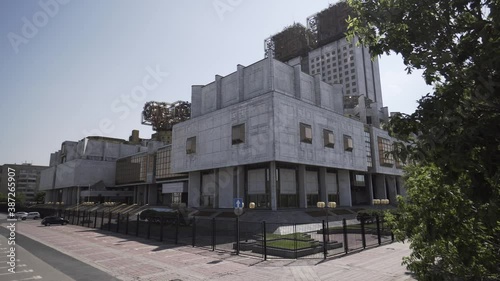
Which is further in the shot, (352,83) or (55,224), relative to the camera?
(352,83)

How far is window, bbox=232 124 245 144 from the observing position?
43.5 m

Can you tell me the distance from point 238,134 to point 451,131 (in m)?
40.3

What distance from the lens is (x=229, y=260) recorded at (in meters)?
15.4

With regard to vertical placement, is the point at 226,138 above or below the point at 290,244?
above

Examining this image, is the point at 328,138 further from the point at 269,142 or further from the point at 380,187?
the point at 380,187

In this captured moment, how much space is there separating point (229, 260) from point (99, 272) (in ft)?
20.2

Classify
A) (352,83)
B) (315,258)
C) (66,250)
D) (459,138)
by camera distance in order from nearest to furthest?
(459,138) → (315,258) → (66,250) → (352,83)

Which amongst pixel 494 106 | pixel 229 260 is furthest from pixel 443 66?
pixel 229 260

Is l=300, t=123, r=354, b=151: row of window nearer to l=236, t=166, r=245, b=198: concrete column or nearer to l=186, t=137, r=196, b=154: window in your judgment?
l=236, t=166, r=245, b=198: concrete column

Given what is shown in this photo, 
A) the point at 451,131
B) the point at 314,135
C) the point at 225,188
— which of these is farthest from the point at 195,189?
the point at 451,131

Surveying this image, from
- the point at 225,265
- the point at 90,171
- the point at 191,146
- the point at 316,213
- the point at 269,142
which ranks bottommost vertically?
the point at 225,265

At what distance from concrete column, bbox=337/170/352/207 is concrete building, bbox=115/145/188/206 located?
101 ft

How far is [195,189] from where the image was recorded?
53.5 meters

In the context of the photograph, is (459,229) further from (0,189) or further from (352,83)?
(0,189)
